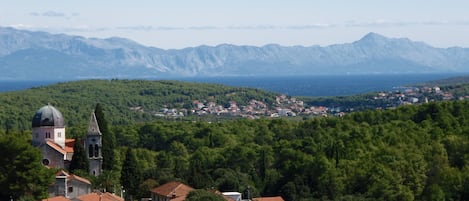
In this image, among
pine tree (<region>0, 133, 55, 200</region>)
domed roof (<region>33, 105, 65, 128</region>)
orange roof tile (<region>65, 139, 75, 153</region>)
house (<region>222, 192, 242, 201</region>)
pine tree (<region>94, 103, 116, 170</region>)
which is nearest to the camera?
pine tree (<region>0, 133, 55, 200</region>)

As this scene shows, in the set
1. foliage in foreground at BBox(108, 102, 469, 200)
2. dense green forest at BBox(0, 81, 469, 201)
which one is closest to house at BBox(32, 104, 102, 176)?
dense green forest at BBox(0, 81, 469, 201)

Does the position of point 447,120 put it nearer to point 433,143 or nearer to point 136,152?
point 433,143

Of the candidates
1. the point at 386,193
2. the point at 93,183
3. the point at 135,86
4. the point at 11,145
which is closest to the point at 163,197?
the point at 93,183

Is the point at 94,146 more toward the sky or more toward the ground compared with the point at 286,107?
more toward the sky

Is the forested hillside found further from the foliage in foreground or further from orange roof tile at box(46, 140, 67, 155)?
orange roof tile at box(46, 140, 67, 155)

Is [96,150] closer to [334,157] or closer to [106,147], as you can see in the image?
[106,147]

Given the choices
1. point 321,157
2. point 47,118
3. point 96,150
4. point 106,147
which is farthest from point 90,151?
point 321,157
